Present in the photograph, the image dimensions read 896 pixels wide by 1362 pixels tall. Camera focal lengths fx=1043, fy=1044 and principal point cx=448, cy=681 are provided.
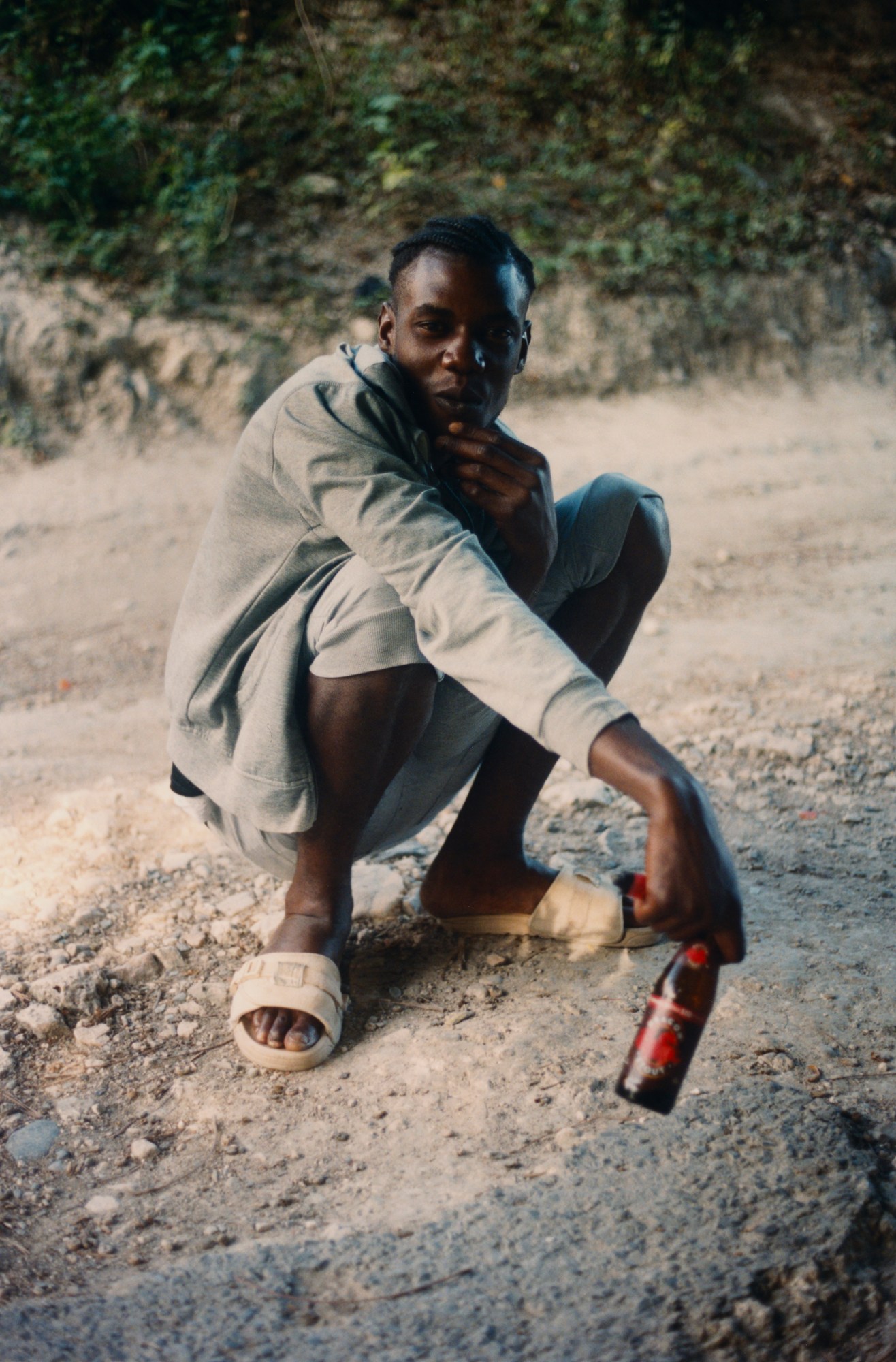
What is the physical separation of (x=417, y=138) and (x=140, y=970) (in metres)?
5.82

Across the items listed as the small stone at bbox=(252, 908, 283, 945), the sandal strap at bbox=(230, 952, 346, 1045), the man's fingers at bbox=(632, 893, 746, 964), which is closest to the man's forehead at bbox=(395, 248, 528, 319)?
the man's fingers at bbox=(632, 893, 746, 964)

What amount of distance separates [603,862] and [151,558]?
2871 millimetres

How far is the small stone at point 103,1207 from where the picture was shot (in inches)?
60.0

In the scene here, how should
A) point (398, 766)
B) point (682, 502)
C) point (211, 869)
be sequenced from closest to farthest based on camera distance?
point (398, 766) → point (211, 869) → point (682, 502)

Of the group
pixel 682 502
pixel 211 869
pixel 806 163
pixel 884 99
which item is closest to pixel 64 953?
pixel 211 869

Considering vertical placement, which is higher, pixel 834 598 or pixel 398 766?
pixel 398 766

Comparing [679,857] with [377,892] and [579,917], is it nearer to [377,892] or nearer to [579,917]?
[579,917]

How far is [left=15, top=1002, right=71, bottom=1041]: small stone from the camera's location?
188 cm

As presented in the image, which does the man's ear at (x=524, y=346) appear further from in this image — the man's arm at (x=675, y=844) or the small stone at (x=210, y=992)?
the small stone at (x=210, y=992)

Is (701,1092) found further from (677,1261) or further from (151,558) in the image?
(151,558)

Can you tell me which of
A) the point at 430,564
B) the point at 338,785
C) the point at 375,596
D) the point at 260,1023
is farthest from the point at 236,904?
the point at 430,564

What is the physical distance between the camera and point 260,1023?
69.6 inches

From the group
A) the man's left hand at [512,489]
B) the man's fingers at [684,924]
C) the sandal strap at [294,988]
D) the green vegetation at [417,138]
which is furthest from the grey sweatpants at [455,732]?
the green vegetation at [417,138]

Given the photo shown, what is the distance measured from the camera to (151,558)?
4570mm
